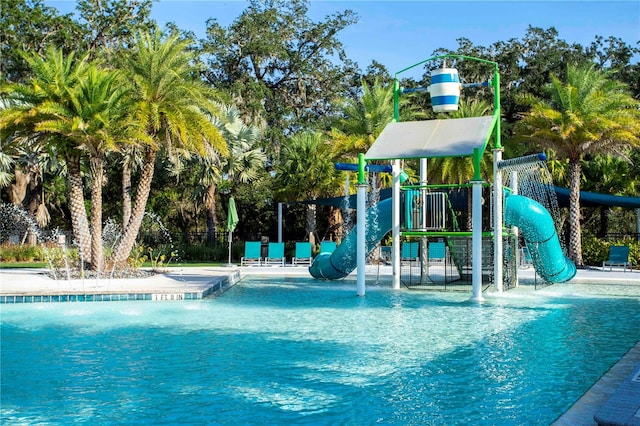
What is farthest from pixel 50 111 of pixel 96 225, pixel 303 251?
pixel 303 251

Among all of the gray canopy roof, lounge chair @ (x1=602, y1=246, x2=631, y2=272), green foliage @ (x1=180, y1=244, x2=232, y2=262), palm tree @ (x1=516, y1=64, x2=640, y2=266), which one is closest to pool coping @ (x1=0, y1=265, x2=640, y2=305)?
lounge chair @ (x1=602, y1=246, x2=631, y2=272)

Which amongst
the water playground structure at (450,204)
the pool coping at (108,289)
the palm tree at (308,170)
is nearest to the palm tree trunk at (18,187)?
the palm tree at (308,170)

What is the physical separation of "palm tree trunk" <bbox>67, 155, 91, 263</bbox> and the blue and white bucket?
10.1 metres

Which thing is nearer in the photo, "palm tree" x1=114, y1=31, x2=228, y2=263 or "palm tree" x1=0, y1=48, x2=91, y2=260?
"palm tree" x1=0, y1=48, x2=91, y2=260

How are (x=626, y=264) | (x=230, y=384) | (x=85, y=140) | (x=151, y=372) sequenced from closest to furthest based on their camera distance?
(x=230, y=384) → (x=151, y=372) → (x=85, y=140) → (x=626, y=264)

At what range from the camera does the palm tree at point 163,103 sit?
59.9ft

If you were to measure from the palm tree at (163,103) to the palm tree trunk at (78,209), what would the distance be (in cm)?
91

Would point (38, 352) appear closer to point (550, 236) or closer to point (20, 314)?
point (20, 314)

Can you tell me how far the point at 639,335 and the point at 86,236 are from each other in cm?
1455

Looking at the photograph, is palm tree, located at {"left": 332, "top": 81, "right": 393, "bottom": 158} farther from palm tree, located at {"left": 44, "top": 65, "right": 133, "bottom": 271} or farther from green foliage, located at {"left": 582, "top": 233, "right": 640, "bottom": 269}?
palm tree, located at {"left": 44, "top": 65, "right": 133, "bottom": 271}

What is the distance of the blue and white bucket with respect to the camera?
578 inches

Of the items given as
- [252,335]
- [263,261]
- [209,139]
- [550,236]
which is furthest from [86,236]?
[550,236]

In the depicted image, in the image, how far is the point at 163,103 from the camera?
727 inches

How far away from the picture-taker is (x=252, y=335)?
9719mm
